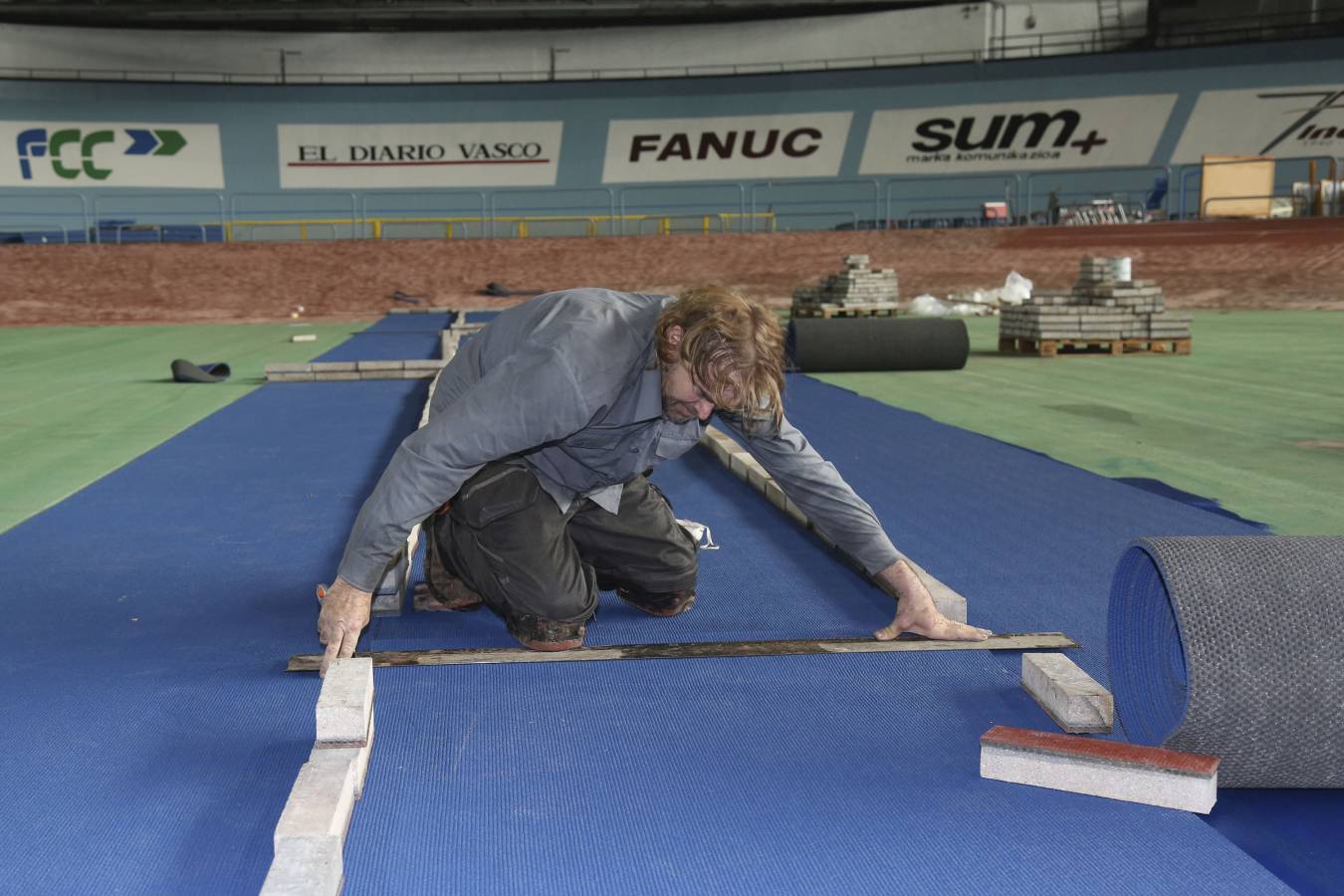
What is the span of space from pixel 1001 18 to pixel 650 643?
32.2 meters

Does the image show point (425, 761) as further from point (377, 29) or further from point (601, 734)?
point (377, 29)

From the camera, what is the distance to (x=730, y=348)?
276 cm

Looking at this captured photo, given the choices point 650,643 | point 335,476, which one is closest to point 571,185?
point 335,476

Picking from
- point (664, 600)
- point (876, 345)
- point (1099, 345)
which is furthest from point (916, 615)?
point (1099, 345)

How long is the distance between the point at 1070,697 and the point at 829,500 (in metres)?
0.87

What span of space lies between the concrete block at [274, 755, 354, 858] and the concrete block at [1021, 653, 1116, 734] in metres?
1.80

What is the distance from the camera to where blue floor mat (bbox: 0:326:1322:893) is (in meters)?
2.33

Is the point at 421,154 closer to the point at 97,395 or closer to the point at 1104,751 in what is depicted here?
the point at 97,395

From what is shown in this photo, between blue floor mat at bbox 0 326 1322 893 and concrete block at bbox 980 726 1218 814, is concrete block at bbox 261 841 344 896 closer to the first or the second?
blue floor mat at bbox 0 326 1322 893

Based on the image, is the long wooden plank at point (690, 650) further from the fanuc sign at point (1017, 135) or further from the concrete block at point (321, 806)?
the fanuc sign at point (1017, 135)

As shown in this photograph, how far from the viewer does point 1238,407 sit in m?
8.77

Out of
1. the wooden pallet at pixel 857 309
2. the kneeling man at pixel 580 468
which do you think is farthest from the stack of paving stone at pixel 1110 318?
the kneeling man at pixel 580 468

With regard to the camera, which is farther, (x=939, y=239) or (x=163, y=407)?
(x=939, y=239)

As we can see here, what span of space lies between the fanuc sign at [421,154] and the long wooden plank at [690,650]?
30.3 meters
